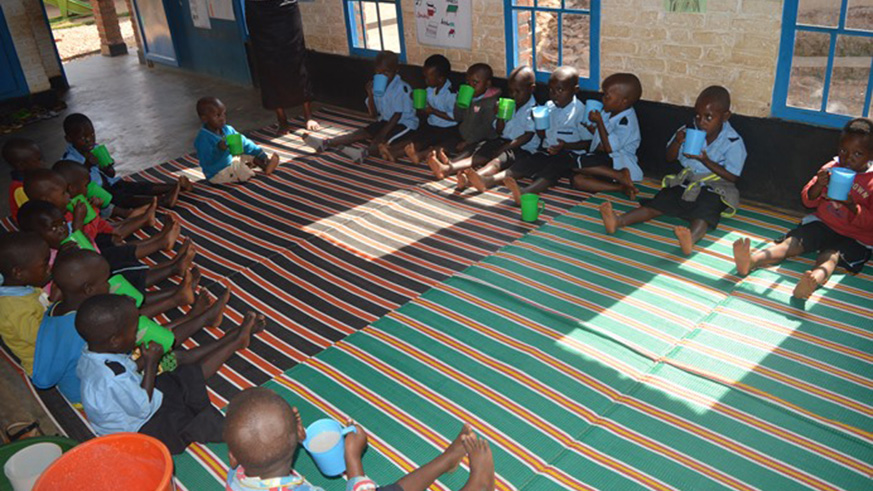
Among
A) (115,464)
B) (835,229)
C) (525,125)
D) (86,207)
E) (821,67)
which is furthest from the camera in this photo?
(821,67)

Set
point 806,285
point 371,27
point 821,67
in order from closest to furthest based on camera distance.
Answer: point 806,285 < point 821,67 < point 371,27

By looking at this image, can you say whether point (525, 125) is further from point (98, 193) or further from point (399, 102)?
point (98, 193)

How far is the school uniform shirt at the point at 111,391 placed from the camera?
8.89 ft

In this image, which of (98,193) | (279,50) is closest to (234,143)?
(98,193)

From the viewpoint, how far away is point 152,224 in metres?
5.39

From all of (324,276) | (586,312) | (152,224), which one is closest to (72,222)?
(152,224)

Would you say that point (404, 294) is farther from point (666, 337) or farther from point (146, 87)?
point (146, 87)

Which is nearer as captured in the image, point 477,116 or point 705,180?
point 705,180

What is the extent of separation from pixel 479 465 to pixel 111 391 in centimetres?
152

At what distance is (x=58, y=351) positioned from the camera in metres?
2.98

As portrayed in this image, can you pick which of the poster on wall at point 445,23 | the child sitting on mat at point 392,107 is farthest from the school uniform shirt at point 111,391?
the poster on wall at point 445,23

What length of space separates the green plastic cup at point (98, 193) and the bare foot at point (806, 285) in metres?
4.81

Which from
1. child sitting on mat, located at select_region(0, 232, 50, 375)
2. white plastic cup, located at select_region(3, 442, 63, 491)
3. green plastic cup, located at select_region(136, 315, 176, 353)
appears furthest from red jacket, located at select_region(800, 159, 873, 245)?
child sitting on mat, located at select_region(0, 232, 50, 375)

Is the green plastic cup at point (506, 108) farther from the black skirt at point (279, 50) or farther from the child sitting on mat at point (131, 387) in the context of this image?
the child sitting on mat at point (131, 387)
